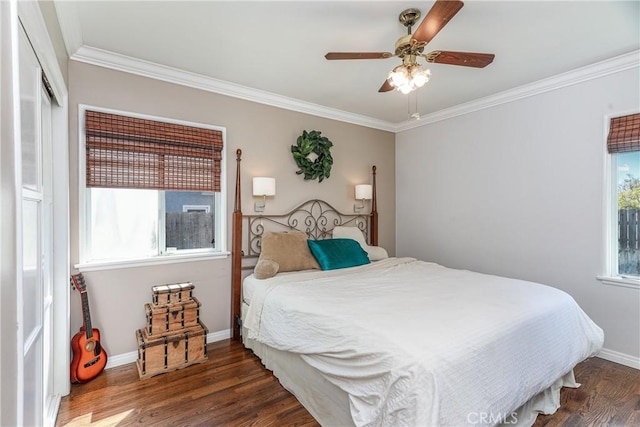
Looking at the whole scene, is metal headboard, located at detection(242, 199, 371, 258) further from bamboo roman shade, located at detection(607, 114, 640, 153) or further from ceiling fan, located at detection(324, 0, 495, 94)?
bamboo roman shade, located at detection(607, 114, 640, 153)

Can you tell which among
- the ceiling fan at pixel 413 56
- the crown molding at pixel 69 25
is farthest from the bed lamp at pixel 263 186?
the crown molding at pixel 69 25

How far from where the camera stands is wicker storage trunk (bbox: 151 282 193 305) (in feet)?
8.52

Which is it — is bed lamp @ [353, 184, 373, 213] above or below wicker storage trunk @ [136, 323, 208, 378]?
above

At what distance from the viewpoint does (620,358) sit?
2.68 meters

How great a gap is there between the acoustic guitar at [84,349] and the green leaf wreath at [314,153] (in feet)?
7.65

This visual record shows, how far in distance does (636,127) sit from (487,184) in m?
1.29

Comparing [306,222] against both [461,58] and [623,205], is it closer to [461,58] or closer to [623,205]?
[461,58]

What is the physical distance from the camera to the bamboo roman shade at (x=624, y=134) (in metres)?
2.55

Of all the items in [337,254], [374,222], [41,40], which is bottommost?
[337,254]

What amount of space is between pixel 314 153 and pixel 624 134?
2.91 metres

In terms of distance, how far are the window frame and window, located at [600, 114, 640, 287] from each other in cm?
362

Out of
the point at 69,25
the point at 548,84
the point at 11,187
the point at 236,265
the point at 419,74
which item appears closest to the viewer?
the point at 11,187

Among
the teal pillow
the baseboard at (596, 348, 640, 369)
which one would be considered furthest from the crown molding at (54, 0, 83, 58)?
the baseboard at (596, 348, 640, 369)

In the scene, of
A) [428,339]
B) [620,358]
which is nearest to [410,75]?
[428,339]
